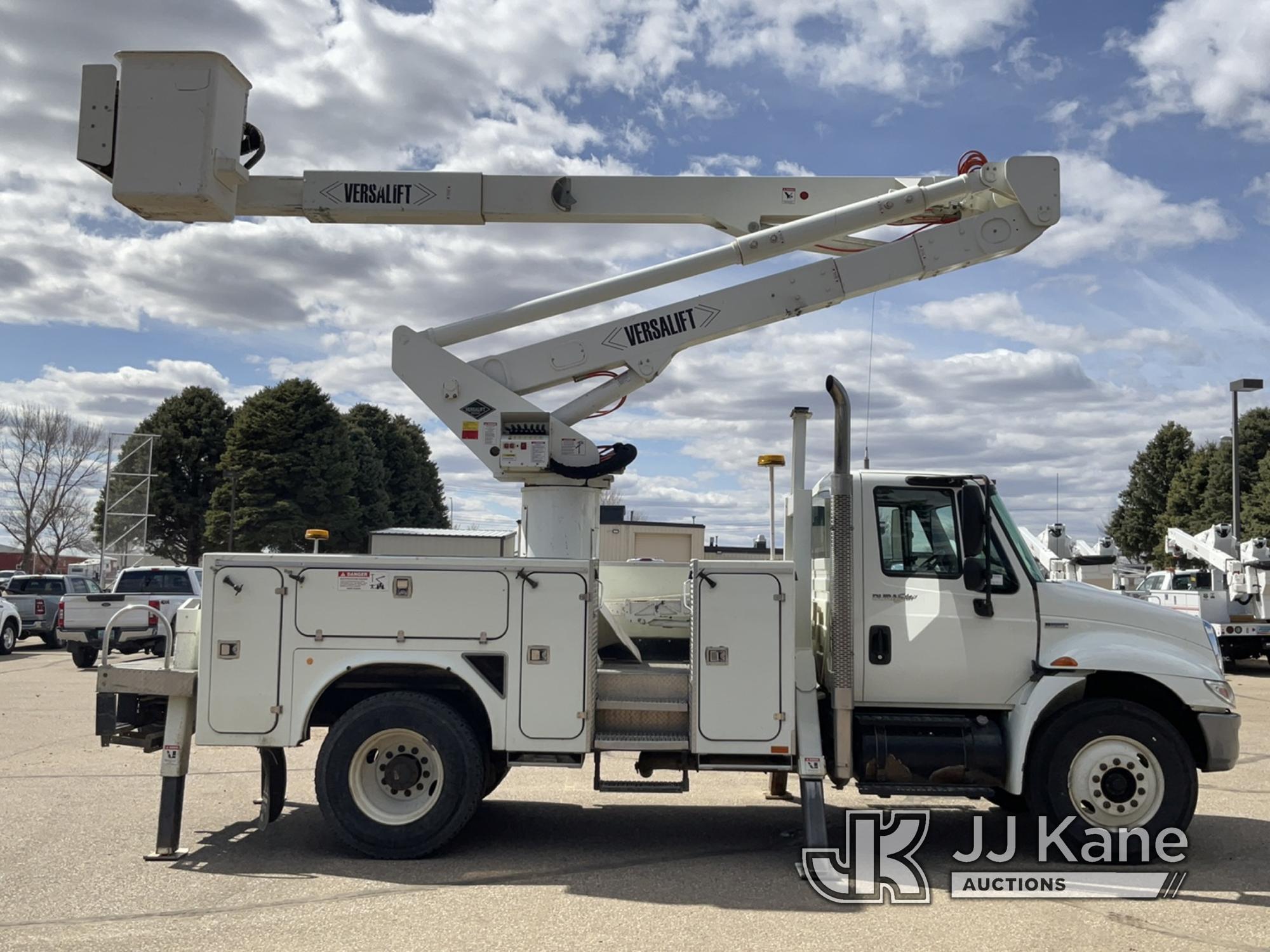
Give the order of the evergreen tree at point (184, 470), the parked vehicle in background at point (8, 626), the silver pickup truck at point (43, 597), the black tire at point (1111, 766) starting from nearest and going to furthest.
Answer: the black tire at point (1111, 766) < the parked vehicle in background at point (8, 626) < the silver pickup truck at point (43, 597) < the evergreen tree at point (184, 470)

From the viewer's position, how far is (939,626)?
7.45m

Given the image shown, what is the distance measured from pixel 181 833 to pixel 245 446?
45101mm

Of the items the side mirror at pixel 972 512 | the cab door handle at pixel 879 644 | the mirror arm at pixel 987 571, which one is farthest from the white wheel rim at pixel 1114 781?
the side mirror at pixel 972 512

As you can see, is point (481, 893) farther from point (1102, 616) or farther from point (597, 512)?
point (1102, 616)

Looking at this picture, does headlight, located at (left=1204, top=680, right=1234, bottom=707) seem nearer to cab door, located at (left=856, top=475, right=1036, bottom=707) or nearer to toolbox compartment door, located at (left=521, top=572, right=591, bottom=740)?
cab door, located at (left=856, top=475, right=1036, bottom=707)

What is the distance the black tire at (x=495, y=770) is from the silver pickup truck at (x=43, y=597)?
70.1ft

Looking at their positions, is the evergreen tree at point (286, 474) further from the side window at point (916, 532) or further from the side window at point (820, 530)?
the side window at point (916, 532)

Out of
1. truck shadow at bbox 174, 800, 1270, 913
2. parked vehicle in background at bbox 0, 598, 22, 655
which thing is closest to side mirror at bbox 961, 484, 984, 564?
truck shadow at bbox 174, 800, 1270, 913

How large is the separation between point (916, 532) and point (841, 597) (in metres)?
0.72

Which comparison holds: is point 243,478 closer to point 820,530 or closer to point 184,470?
point 184,470

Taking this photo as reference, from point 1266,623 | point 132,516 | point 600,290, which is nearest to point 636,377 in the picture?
point 600,290

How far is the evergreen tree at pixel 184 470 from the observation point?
52156 millimetres

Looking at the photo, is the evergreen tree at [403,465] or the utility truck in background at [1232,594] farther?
the evergreen tree at [403,465]

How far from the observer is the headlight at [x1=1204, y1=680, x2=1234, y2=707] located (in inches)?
291
